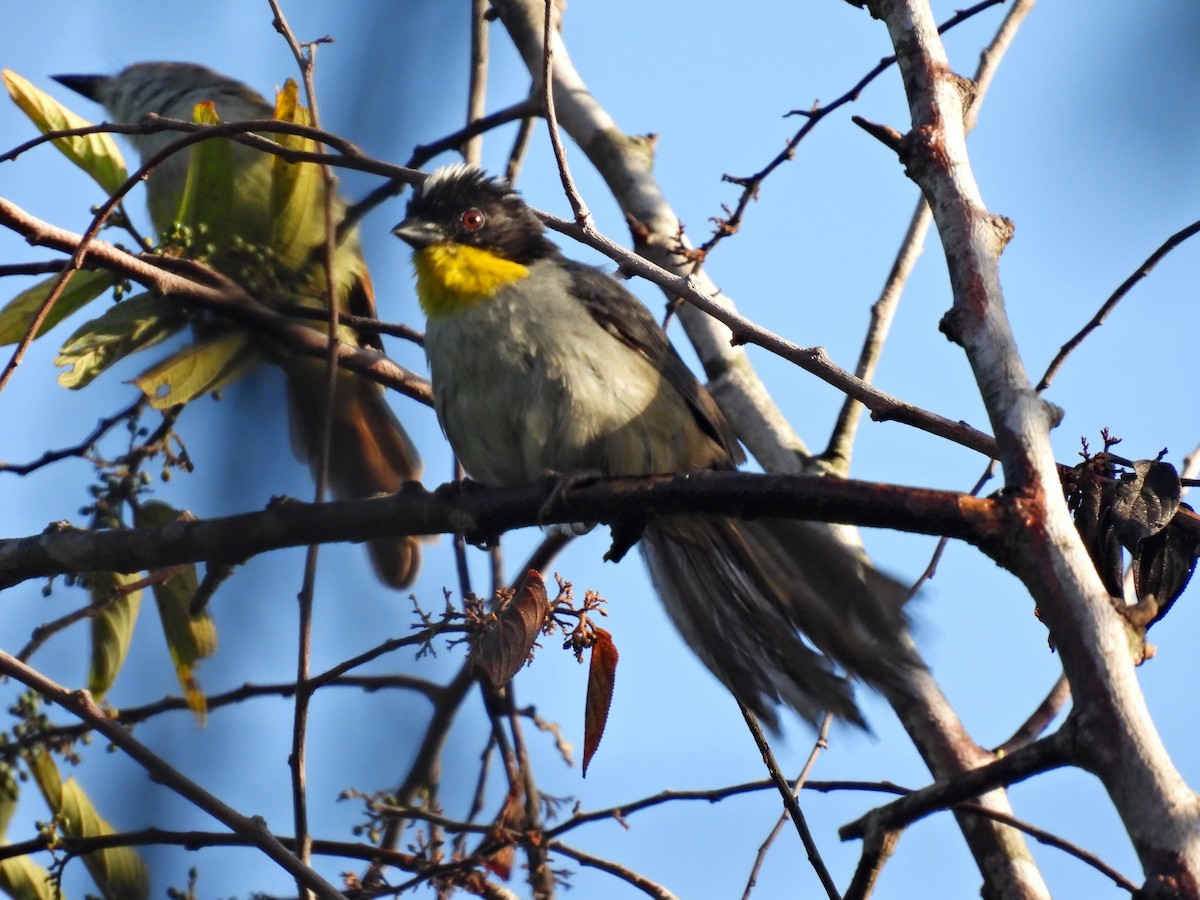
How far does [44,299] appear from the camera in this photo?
3486 millimetres

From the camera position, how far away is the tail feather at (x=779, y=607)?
2.69 meters

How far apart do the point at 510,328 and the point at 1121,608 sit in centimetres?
255

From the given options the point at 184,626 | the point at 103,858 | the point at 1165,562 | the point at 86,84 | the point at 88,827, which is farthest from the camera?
the point at 86,84

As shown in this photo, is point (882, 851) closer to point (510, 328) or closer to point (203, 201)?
point (510, 328)

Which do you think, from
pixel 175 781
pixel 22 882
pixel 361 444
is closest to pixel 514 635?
pixel 175 781

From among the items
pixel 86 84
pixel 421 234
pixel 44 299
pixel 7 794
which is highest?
pixel 86 84

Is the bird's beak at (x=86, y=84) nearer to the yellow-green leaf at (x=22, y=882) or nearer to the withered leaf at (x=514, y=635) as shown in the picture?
the yellow-green leaf at (x=22, y=882)

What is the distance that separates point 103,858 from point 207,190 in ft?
6.17

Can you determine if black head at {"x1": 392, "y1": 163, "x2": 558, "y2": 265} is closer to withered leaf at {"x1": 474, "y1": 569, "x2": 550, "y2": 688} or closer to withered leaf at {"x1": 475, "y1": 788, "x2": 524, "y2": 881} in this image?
withered leaf at {"x1": 475, "y1": 788, "x2": 524, "y2": 881}

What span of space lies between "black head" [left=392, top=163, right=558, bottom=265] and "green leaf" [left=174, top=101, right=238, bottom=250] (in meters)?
0.72

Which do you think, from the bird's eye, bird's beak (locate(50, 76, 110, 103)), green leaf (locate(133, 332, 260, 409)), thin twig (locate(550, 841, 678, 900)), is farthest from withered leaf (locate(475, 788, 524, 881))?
bird's beak (locate(50, 76, 110, 103))

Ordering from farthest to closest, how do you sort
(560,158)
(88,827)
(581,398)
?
(581,398) → (88,827) → (560,158)

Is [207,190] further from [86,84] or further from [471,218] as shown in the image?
[86,84]

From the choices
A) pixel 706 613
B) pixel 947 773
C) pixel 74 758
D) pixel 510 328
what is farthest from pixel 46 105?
pixel 947 773
